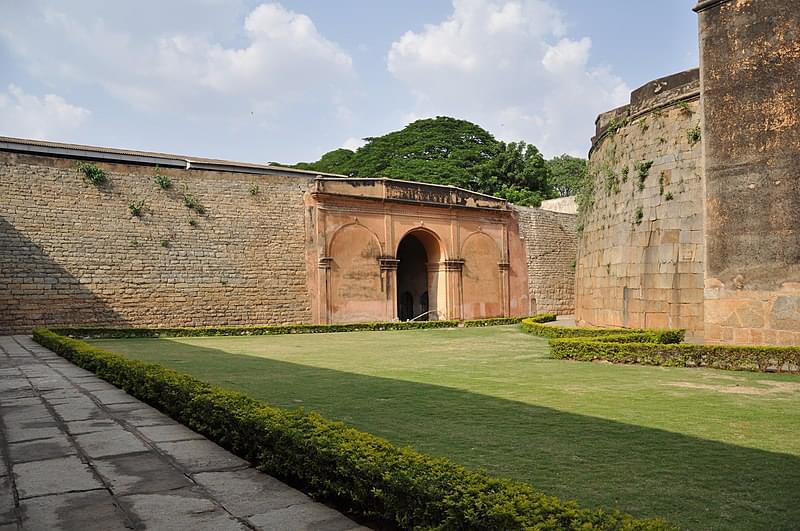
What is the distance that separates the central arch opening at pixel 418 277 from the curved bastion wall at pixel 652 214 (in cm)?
1209

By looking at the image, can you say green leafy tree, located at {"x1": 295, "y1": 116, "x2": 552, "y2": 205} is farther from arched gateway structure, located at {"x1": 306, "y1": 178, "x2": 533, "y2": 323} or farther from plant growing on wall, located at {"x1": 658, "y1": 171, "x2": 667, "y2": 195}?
plant growing on wall, located at {"x1": 658, "y1": 171, "x2": 667, "y2": 195}

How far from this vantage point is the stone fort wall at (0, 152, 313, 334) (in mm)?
17891

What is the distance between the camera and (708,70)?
11594mm

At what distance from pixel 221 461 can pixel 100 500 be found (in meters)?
0.97

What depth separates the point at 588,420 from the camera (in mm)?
5594

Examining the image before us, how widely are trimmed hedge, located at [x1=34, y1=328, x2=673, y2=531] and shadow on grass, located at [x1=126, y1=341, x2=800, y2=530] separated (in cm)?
84

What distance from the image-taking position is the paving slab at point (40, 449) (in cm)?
440

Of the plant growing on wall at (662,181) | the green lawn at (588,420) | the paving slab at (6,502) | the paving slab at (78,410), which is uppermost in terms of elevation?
the plant growing on wall at (662,181)

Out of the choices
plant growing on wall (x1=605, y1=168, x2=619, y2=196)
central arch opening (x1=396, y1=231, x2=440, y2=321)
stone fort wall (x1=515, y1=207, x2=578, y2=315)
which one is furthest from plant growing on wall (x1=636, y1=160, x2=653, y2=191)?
stone fort wall (x1=515, y1=207, x2=578, y2=315)

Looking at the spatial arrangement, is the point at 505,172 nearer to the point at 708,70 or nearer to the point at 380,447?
the point at 708,70

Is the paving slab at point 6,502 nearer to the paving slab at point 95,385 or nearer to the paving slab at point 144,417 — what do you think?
the paving slab at point 144,417

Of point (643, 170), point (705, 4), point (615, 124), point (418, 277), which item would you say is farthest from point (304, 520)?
point (418, 277)

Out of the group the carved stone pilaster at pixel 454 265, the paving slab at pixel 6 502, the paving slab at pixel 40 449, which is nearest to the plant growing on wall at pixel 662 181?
the paving slab at pixel 40 449

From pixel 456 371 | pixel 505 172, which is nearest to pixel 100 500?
pixel 456 371
